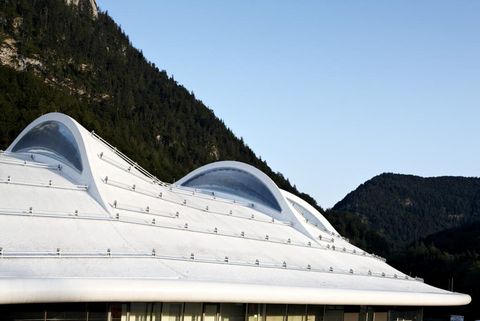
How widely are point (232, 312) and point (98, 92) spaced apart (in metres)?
151

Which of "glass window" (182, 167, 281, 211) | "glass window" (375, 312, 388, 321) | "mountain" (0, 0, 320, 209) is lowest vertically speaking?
"glass window" (375, 312, 388, 321)

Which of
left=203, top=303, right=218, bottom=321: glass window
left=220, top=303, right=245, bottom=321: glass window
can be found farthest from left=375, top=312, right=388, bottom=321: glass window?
left=203, top=303, right=218, bottom=321: glass window

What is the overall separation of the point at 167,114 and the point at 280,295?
162897 millimetres

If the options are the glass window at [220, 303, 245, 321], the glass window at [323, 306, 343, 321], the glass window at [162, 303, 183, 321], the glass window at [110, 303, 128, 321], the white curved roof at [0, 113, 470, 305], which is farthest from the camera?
the glass window at [323, 306, 343, 321]

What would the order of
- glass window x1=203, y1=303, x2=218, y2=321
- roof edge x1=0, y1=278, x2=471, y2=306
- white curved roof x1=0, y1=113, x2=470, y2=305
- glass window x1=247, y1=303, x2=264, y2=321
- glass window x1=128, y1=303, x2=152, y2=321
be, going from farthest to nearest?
glass window x1=247, y1=303, x2=264, y2=321
glass window x1=203, y1=303, x2=218, y2=321
glass window x1=128, y1=303, x2=152, y2=321
white curved roof x1=0, y1=113, x2=470, y2=305
roof edge x1=0, y1=278, x2=471, y2=306

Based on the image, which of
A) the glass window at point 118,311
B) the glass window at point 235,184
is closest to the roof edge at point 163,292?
the glass window at point 118,311

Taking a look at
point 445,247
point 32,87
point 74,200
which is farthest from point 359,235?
point 74,200

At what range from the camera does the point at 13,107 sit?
411ft

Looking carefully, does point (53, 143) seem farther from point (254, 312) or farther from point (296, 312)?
point (296, 312)

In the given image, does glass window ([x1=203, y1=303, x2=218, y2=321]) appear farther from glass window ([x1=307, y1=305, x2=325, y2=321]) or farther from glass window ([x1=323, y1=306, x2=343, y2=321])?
glass window ([x1=323, y1=306, x2=343, y2=321])

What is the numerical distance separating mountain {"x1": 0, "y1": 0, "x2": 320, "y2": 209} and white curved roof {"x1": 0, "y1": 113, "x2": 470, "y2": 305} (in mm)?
91733

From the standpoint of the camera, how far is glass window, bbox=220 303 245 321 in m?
25.2

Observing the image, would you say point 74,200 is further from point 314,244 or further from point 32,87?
point 32,87

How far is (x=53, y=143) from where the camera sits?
33312 millimetres
